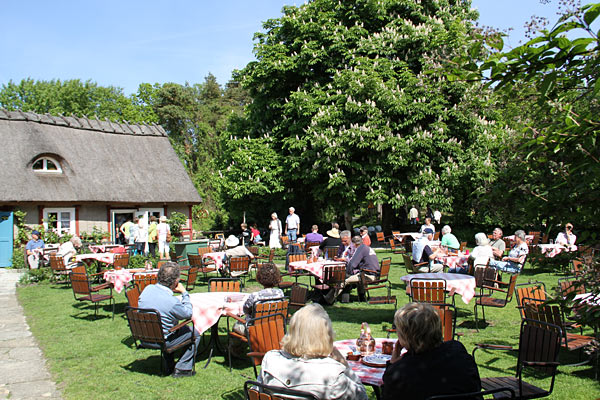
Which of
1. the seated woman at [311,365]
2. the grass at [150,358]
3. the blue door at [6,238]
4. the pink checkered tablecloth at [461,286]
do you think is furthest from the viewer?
the blue door at [6,238]

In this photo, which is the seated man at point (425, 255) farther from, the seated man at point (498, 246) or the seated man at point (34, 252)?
the seated man at point (34, 252)

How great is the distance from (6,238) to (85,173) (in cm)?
553

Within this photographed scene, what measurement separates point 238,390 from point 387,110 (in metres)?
17.0

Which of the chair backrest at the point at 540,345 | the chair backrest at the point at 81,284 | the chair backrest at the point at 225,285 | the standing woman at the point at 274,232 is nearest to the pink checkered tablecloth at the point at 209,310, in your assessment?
the chair backrest at the point at 225,285

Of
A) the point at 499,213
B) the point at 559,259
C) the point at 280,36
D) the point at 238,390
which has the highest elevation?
the point at 280,36

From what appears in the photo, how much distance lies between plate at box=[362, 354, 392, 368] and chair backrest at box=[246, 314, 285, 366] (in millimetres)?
1337

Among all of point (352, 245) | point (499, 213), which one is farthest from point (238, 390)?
point (352, 245)

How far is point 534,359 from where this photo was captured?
4.63 metres

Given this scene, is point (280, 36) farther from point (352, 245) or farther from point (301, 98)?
point (352, 245)

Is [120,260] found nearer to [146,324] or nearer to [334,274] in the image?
Answer: [334,274]

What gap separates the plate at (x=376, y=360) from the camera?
153 inches

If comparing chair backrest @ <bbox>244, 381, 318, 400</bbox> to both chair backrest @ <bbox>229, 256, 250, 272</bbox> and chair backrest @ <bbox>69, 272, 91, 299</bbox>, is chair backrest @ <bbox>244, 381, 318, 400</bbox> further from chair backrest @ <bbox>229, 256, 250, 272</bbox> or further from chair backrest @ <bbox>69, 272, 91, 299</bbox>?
chair backrest @ <bbox>229, 256, 250, 272</bbox>

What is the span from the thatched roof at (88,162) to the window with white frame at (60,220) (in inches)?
32.5

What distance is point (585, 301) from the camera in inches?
138
